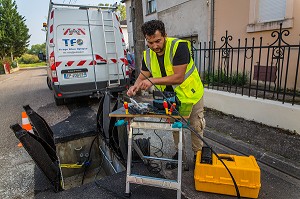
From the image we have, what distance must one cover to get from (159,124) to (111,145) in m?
1.21

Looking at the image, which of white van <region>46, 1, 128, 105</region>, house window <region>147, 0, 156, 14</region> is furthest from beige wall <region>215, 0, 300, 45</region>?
house window <region>147, 0, 156, 14</region>

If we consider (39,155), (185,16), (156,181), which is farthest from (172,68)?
(185,16)

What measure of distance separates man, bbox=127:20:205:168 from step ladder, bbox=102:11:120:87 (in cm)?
365

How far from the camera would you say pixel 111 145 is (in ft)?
10.2

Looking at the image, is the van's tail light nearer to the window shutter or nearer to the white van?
the white van

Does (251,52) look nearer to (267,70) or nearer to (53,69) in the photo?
(267,70)

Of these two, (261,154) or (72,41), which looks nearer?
(261,154)

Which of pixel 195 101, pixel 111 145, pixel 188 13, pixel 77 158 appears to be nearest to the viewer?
pixel 195 101

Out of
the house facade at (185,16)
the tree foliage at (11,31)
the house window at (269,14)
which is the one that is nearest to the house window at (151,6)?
the house facade at (185,16)

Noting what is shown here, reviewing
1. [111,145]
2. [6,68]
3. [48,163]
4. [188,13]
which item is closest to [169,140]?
[111,145]

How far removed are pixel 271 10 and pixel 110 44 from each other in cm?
438

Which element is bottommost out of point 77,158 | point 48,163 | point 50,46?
point 77,158

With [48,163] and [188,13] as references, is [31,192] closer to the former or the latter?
[48,163]

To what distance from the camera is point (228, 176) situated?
2.21 m
